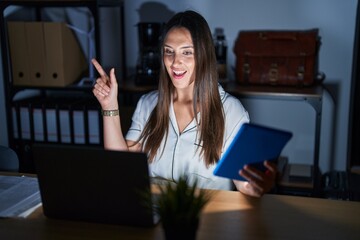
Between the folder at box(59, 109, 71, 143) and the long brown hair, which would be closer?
the long brown hair

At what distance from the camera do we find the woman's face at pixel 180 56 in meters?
1.79

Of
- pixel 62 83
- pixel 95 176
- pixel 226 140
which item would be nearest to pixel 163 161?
pixel 226 140

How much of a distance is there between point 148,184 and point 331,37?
6.55 ft

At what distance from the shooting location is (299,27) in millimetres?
2789

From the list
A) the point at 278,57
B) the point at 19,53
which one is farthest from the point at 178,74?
the point at 19,53

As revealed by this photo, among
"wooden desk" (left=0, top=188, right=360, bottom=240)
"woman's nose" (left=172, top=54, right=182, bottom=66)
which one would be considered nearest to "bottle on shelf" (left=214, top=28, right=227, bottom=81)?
"woman's nose" (left=172, top=54, right=182, bottom=66)

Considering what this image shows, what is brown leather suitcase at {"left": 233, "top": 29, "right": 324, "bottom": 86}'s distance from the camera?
262 centimetres

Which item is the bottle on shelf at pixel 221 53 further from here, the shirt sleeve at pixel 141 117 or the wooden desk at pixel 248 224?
the wooden desk at pixel 248 224

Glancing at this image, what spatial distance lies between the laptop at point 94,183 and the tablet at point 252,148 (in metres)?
0.25

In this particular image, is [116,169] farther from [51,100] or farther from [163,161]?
[51,100]

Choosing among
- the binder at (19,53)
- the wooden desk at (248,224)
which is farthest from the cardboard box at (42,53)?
the wooden desk at (248,224)

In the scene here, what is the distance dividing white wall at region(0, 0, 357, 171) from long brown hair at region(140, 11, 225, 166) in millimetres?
1119

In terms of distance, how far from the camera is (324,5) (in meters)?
2.73

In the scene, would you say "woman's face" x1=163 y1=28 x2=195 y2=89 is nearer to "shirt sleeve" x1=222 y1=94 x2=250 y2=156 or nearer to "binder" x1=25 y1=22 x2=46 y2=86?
"shirt sleeve" x1=222 y1=94 x2=250 y2=156
